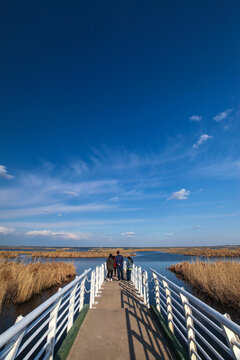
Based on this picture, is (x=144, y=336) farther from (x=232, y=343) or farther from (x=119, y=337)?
(x=232, y=343)

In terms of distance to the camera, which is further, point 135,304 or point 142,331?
point 135,304

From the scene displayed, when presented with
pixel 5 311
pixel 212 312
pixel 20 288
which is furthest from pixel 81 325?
pixel 20 288

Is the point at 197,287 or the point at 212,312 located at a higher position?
the point at 212,312

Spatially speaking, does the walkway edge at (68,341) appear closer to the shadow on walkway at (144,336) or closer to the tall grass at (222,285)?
the shadow on walkway at (144,336)

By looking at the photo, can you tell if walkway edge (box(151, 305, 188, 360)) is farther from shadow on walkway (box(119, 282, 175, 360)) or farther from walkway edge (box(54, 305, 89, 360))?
walkway edge (box(54, 305, 89, 360))

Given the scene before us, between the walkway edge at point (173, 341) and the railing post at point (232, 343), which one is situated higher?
the railing post at point (232, 343)

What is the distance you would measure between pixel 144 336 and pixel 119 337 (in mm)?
588

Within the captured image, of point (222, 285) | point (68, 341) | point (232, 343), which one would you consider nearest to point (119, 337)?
point (68, 341)

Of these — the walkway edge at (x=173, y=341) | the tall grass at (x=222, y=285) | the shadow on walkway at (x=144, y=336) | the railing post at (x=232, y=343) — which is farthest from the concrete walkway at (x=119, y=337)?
the tall grass at (x=222, y=285)

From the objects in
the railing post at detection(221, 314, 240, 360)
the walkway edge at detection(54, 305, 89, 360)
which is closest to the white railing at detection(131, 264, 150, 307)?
the walkway edge at detection(54, 305, 89, 360)

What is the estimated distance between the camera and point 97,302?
7.05 meters

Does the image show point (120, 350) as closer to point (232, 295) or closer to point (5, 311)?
point (5, 311)

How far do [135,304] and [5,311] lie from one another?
5.68 m

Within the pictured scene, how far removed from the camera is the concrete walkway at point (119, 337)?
3.62 metres
